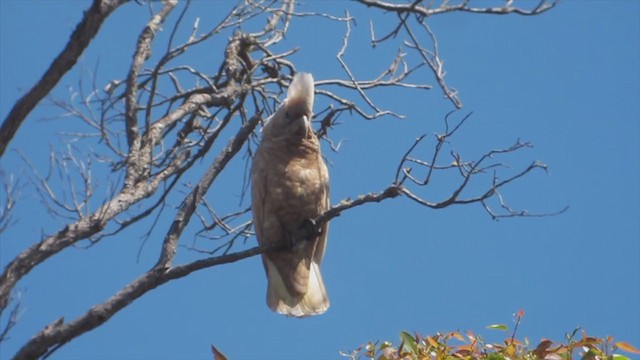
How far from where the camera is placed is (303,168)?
17.3ft

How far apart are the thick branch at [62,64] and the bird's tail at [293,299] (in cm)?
211

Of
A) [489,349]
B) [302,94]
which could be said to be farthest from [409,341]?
[302,94]

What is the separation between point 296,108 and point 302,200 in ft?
1.73

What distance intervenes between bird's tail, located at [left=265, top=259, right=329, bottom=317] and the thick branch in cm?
211

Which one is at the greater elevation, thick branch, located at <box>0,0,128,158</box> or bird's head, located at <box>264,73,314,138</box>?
bird's head, located at <box>264,73,314,138</box>

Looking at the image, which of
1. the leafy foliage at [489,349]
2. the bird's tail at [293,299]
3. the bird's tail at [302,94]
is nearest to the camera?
the leafy foliage at [489,349]

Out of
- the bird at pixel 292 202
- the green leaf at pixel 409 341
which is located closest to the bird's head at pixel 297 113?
the bird at pixel 292 202

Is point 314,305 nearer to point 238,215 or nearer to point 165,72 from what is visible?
point 238,215

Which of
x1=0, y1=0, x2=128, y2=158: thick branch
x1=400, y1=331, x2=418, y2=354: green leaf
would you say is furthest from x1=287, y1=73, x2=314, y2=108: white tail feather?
x1=400, y1=331, x2=418, y2=354: green leaf

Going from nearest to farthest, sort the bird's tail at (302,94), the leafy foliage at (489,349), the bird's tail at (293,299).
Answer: the leafy foliage at (489,349) < the bird's tail at (293,299) < the bird's tail at (302,94)

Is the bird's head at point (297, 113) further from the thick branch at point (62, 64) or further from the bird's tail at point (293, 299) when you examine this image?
the thick branch at point (62, 64)

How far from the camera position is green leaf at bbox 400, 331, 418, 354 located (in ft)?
10.9

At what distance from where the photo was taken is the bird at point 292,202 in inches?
204

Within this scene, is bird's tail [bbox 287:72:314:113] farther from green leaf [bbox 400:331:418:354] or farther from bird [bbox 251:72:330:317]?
green leaf [bbox 400:331:418:354]
